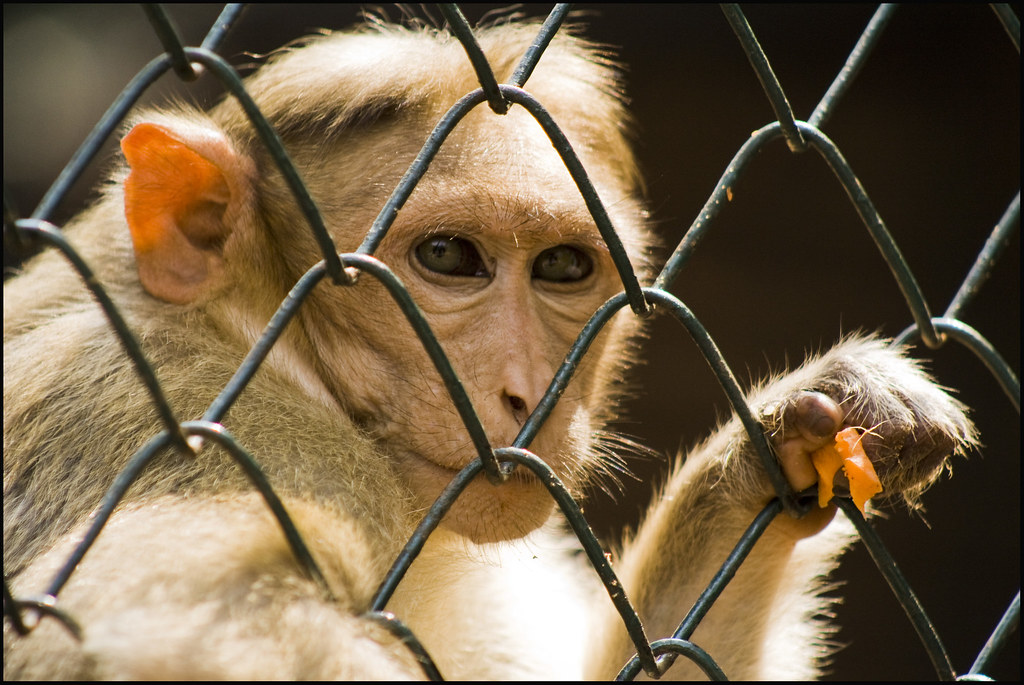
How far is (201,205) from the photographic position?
2426 mm

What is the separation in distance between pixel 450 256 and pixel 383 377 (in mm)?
318

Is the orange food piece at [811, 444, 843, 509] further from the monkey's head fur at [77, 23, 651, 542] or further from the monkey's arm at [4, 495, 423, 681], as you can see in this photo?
the monkey's arm at [4, 495, 423, 681]

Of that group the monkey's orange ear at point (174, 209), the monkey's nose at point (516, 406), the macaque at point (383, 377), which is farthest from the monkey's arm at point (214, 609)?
the monkey's orange ear at point (174, 209)

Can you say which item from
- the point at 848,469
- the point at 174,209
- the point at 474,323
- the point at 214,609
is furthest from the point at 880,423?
the point at 174,209

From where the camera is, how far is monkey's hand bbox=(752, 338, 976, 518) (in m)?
2.12

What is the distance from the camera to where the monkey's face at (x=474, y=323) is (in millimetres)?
2273

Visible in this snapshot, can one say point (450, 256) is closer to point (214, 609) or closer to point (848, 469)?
point (848, 469)

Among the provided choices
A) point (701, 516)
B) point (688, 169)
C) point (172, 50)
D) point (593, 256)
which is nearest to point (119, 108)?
point (172, 50)

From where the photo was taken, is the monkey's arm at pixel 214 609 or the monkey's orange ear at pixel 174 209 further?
the monkey's orange ear at pixel 174 209

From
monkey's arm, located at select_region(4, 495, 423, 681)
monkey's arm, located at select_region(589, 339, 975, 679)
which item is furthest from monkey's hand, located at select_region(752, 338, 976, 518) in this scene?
monkey's arm, located at select_region(4, 495, 423, 681)

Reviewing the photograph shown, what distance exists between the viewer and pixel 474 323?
2.37 metres

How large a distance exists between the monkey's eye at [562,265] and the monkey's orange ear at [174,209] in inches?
29.1

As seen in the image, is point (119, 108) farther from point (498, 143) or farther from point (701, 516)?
point (701, 516)

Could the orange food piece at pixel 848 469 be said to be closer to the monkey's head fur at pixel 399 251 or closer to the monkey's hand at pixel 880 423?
the monkey's hand at pixel 880 423
